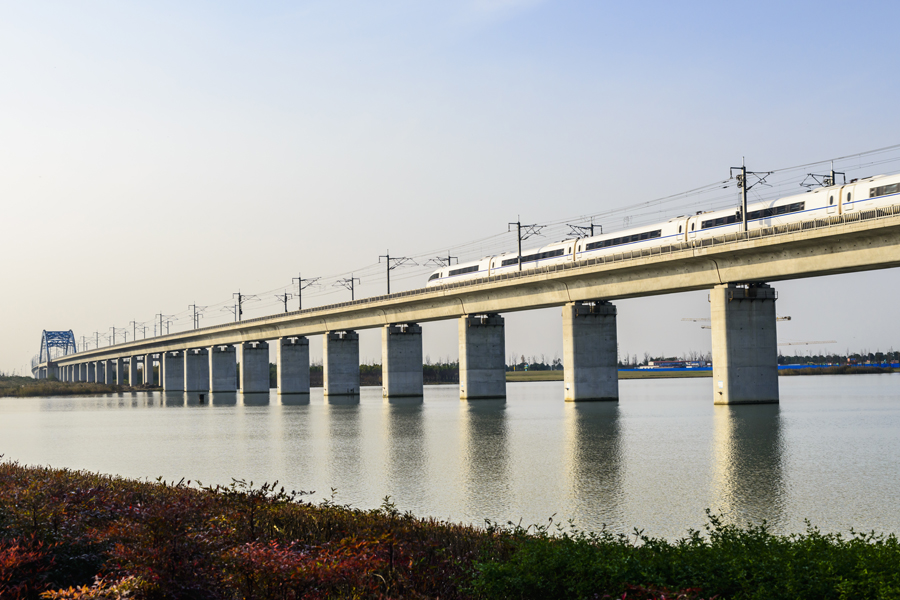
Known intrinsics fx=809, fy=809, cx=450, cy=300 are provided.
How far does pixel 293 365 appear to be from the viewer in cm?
11769

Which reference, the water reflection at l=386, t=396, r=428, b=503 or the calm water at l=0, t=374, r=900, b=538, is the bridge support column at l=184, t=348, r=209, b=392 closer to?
the calm water at l=0, t=374, r=900, b=538

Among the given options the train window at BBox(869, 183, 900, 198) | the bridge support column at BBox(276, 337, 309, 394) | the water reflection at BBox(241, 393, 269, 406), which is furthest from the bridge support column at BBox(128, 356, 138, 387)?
the train window at BBox(869, 183, 900, 198)

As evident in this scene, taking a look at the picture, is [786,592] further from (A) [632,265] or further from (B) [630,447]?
(A) [632,265]

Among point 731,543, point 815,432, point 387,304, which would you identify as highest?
point 387,304

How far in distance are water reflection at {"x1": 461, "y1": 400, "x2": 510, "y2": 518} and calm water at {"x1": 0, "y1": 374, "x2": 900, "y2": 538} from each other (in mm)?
61

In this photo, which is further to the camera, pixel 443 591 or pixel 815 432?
pixel 815 432

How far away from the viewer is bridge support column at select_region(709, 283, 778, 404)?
56.2m

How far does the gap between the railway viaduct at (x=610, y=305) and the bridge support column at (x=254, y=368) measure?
22409 mm

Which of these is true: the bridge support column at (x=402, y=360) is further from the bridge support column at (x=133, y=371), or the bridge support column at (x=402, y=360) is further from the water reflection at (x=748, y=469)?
the bridge support column at (x=133, y=371)

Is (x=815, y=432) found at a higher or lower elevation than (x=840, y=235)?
lower

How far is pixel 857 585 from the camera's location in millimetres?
8188

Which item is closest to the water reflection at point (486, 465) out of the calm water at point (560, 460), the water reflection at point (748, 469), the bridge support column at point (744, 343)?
the calm water at point (560, 460)

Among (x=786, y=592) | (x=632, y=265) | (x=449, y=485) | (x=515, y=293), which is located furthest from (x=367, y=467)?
(x=515, y=293)

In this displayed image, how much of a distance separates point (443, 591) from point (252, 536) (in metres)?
3.75
